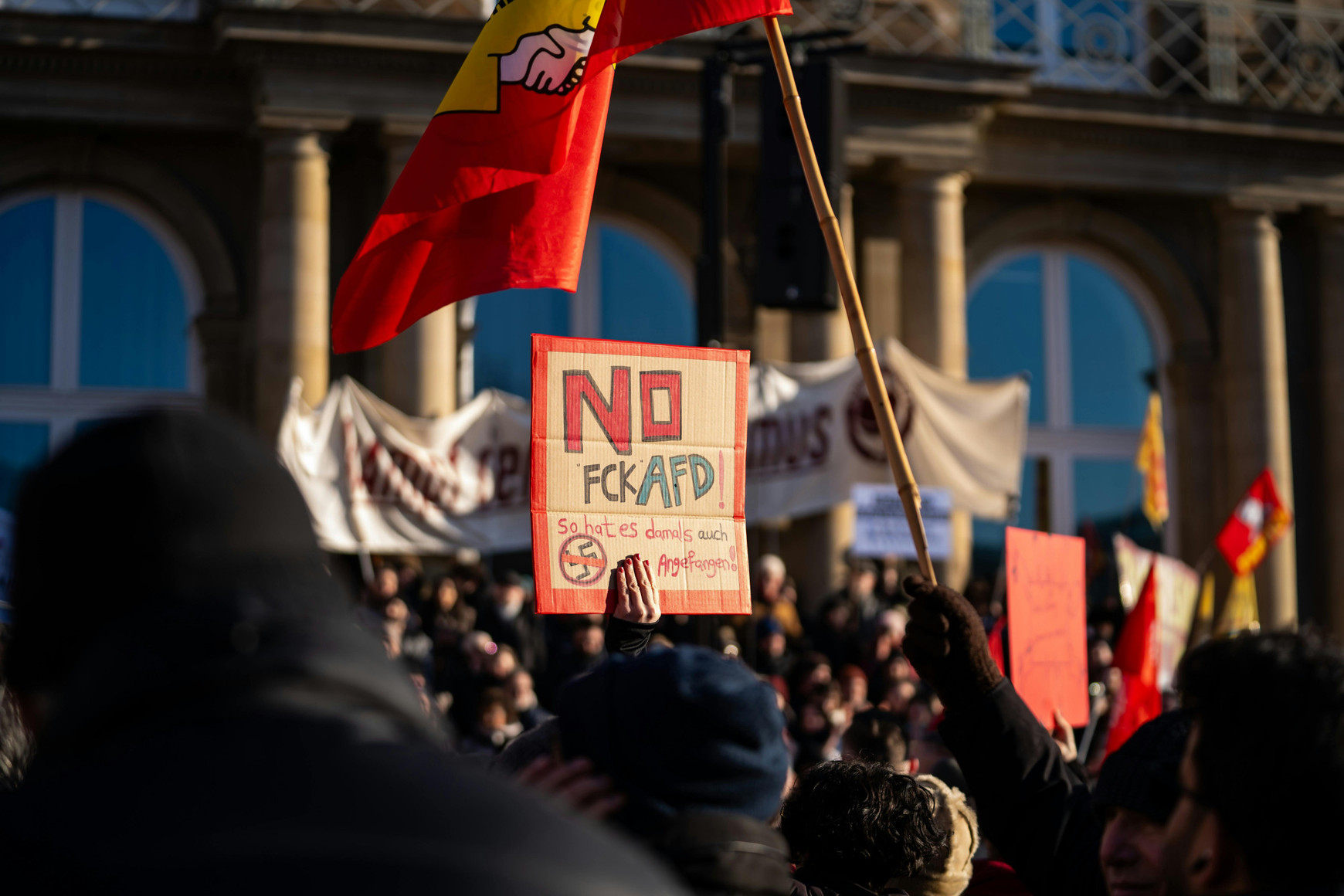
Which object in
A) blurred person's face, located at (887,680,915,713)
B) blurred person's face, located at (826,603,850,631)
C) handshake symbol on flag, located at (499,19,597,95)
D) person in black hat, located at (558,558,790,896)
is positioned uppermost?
handshake symbol on flag, located at (499,19,597,95)

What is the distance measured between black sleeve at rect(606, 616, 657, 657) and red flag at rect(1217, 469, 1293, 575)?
10.6m

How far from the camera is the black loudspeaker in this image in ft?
35.3

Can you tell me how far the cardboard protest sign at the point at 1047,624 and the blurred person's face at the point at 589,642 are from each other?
16.1 feet

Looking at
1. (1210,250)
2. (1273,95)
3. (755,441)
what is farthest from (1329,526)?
(755,441)

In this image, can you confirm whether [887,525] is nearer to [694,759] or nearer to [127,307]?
[127,307]

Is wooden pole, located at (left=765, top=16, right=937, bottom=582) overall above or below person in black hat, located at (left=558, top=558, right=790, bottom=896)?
above

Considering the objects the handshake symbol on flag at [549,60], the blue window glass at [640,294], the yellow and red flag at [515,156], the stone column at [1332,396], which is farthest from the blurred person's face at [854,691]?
the stone column at [1332,396]

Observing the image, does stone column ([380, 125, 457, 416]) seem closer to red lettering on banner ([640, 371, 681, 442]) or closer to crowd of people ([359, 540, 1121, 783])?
crowd of people ([359, 540, 1121, 783])

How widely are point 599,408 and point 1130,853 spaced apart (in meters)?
2.54

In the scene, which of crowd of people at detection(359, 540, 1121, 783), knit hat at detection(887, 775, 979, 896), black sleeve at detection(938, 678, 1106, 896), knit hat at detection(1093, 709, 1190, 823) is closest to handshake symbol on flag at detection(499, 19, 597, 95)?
knit hat at detection(887, 775, 979, 896)

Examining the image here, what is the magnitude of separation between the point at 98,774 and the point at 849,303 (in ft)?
10.5

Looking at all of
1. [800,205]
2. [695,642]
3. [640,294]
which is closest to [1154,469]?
[640,294]

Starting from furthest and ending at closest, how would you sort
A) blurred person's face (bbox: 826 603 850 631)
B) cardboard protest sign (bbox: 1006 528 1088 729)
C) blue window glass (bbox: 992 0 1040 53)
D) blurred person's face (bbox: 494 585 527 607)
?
1. blue window glass (bbox: 992 0 1040 53)
2. blurred person's face (bbox: 826 603 850 631)
3. blurred person's face (bbox: 494 585 527 607)
4. cardboard protest sign (bbox: 1006 528 1088 729)

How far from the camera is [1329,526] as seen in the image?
17.9 metres
